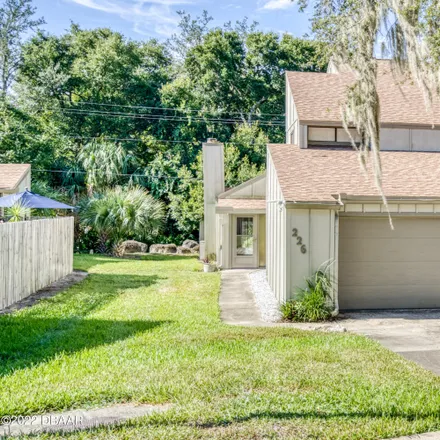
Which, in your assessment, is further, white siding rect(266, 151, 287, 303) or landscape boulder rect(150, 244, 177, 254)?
landscape boulder rect(150, 244, 177, 254)

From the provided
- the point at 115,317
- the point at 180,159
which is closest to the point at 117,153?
the point at 180,159

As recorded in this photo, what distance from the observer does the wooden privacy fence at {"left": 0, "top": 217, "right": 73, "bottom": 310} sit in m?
8.02

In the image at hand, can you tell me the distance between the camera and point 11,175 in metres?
18.4

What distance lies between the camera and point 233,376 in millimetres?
4492

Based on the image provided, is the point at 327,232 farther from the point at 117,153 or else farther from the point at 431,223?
the point at 117,153

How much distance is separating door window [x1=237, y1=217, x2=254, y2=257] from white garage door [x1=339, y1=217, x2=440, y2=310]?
6.63 metres

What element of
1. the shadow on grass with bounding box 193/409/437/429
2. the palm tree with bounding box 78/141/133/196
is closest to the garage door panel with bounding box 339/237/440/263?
the shadow on grass with bounding box 193/409/437/429

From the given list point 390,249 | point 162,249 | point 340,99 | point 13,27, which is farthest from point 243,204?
point 13,27

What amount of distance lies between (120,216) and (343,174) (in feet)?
39.9

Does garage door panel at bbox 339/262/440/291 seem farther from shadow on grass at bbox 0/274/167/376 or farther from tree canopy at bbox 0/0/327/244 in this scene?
tree canopy at bbox 0/0/327/244

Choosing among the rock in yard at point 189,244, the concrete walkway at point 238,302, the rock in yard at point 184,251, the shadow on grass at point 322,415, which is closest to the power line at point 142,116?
the rock in yard at point 189,244

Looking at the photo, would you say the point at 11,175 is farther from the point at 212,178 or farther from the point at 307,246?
the point at 307,246

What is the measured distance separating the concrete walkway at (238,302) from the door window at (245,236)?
1.70 meters

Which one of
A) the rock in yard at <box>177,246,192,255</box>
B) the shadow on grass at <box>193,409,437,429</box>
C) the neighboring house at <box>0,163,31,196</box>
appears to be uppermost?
the neighboring house at <box>0,163,31,196</box>
